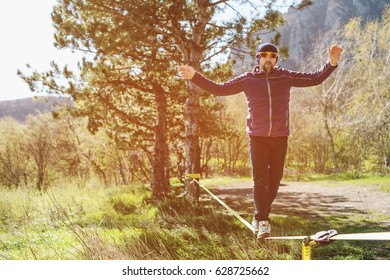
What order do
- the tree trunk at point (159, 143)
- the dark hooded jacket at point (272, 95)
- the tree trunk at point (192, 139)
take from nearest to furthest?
1. the dark hooded jacket at point (272, 95)
2. the tree trunk at point (192, 139)
3. the tree trunk at point (159, 143)

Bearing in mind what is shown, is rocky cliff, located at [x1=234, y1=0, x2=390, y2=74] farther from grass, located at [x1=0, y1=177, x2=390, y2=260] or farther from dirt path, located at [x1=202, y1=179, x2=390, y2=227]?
grass, located at [x1=0, y1=177, x2=390, y2=260]

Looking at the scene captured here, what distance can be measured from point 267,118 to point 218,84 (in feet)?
1.83

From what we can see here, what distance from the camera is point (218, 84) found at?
3.37 metres

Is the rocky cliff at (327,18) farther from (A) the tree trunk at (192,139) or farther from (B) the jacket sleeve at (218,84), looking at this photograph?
(B) the jacket sleeve at (218,84)

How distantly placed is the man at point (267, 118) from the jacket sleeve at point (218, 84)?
0.07 m

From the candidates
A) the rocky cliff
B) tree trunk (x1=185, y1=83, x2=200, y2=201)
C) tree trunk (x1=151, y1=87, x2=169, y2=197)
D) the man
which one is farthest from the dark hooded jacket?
tree trunk (x1=151, y1=87, x2=169, y2=197)

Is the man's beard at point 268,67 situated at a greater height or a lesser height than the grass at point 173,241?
greater

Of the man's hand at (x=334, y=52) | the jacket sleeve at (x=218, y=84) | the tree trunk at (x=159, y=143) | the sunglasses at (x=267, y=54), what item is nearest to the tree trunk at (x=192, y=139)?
the tree trunk at (x=159, y=143)

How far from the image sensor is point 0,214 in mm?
6078

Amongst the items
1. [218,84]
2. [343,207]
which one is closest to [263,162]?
[218,84]

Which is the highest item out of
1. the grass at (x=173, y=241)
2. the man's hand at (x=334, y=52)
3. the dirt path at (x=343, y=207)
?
the man's hand at (x=334, y=52)

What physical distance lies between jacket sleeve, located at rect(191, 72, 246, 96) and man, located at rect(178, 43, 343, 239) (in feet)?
0.23

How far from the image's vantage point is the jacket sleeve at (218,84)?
332cm
